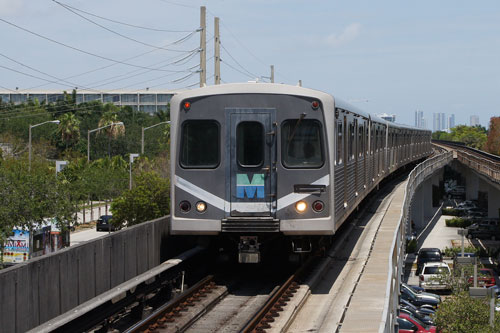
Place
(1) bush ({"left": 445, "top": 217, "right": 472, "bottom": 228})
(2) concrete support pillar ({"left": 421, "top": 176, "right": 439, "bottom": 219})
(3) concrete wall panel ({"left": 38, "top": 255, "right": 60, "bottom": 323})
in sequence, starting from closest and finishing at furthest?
(3) concrete wall panel ({"left": 38, "top": 255, "right": 60, "bottom": 323}) → (1) bush ({"left": 445, "top": 217, "right": 472, "bottom": 228}) → (2) concrete support pillar ({"left": 421, "top": 176, "right": 439, "bottom": 219})

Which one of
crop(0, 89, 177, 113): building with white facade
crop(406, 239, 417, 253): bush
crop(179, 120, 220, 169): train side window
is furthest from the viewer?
crop(0, 89, 177, 113): building with white facade

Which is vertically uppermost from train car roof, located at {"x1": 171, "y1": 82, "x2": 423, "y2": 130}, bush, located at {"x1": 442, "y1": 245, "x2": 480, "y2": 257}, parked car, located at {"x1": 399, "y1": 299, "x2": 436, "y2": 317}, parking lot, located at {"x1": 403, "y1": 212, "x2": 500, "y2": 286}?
train car roof, located at {"x1": 171, "y1": 82, "x2": 423, "y2": 130}

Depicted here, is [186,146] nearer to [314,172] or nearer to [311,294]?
[314,172]

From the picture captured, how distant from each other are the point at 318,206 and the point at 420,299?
81.6ft

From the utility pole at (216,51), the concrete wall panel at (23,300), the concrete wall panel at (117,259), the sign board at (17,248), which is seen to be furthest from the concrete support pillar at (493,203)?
the concrete wall panel at (23,300)

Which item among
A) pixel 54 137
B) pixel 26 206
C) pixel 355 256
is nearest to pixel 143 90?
pixel 54 137

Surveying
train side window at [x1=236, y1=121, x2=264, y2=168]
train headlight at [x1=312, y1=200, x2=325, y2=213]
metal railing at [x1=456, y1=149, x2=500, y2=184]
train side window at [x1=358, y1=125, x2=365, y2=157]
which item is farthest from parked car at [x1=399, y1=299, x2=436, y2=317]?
train side window at [x1=236, y1=121, x2=264, y2=168]

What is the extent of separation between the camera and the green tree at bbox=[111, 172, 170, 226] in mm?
40312

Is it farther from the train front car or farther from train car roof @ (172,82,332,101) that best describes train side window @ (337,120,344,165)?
train car roof @ (172,82,332,101)

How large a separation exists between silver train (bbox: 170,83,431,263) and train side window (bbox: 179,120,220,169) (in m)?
0.02

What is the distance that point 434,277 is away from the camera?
41.6 metres

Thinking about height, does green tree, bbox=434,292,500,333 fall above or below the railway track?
below

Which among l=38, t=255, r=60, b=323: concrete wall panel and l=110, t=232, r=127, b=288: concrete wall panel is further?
l=110, t=232, r=127, b=288: concrete wall panel

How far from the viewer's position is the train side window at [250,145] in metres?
13.4
